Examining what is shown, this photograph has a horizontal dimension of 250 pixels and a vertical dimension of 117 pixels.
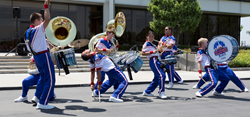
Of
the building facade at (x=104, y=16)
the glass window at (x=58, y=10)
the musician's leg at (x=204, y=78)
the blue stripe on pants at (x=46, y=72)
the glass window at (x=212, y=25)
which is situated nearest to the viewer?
the blue stripe on pants at (x=46, y=72)

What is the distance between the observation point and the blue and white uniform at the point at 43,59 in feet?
17.5

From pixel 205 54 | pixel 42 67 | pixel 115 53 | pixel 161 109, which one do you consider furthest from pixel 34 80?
pixel 205 54

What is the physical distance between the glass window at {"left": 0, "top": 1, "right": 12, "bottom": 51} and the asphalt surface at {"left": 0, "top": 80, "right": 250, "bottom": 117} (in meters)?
15.9

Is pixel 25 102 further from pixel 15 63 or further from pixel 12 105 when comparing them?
pixel 15 63

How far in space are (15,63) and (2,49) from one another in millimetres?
8964

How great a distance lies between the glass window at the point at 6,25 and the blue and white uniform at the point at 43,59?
18.1m

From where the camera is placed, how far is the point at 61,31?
282 inches

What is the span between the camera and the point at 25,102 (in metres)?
6.36

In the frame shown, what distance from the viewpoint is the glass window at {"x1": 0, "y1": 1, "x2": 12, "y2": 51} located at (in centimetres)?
2158

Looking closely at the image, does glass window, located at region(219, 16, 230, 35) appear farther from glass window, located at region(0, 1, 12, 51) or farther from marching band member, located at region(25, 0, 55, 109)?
marching band member, located at region(25, 0, 55, 109)

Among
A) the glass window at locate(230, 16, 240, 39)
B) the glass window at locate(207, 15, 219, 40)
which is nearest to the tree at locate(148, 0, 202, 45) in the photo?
the glass window at locate(207, 15, 219, 40)

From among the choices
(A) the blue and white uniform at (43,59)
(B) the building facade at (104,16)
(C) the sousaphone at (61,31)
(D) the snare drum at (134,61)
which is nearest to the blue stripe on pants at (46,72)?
(A) the blue and white uniform at (43,59)

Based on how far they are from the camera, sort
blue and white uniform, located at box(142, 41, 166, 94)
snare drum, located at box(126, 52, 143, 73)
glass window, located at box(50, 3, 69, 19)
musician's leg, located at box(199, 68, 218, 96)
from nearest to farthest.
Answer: blue and white uniform, located at box(142, 41, 166, 94), musician's leg, located at box(199, 68, 218, 96), snare drum, located at box(126, 52, 143, 73), glass window, located at box(50, 3, 69, 19)

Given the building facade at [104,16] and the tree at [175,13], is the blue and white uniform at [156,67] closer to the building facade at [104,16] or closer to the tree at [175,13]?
the building facade at [104,16]
